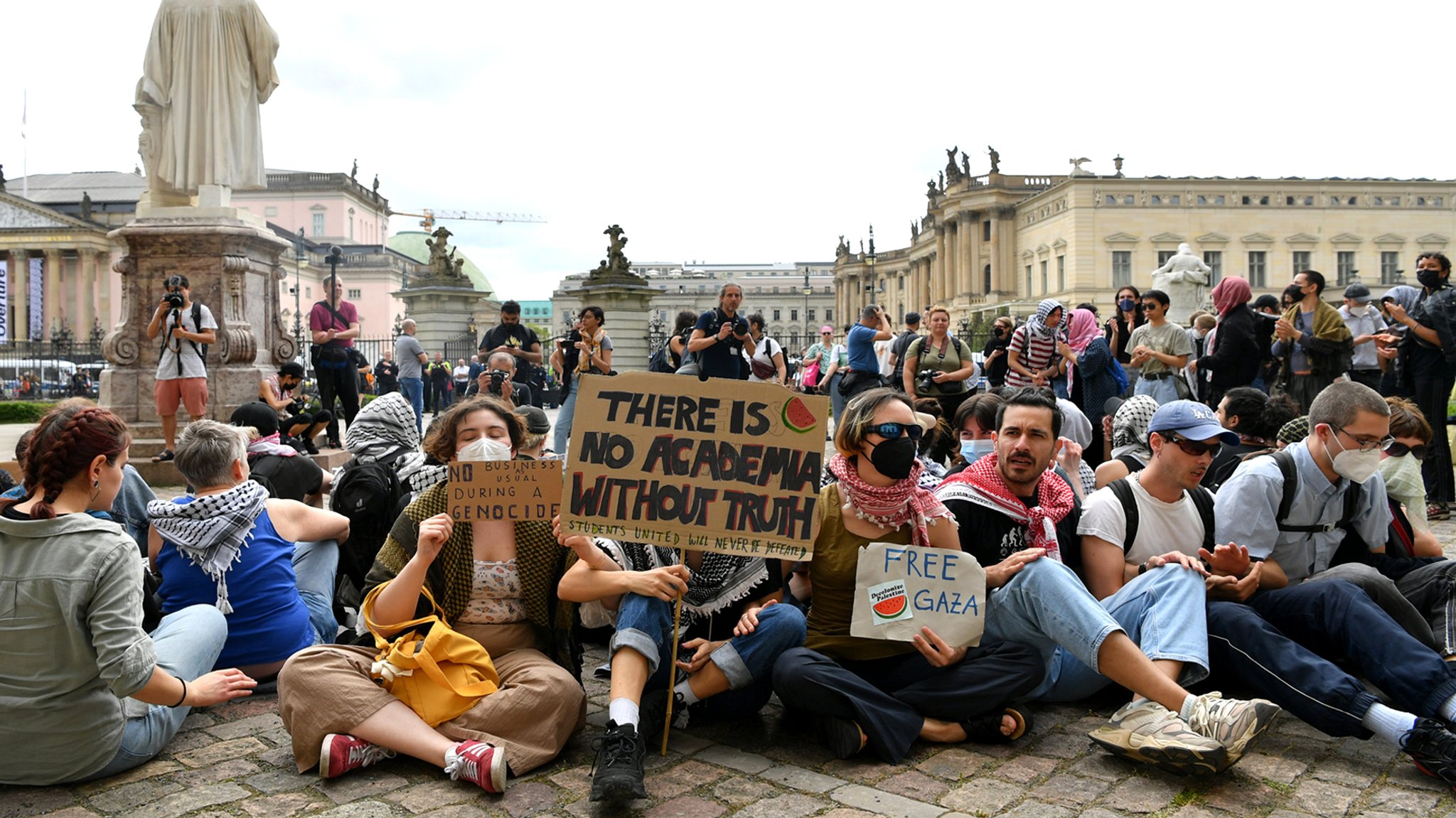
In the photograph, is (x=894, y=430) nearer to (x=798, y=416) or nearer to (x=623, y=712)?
(x=798, y=416)

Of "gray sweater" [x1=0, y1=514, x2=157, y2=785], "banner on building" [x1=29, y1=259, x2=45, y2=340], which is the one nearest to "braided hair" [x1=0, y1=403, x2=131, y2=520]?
"gray sweater" [x1=0, y1=514, x2=157, y2=785]

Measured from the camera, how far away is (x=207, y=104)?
1054 centimetres

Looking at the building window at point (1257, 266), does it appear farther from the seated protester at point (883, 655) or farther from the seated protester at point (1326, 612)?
the seated protester at point (883, 655)

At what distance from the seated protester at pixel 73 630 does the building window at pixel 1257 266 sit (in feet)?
298

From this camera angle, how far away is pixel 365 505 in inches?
201

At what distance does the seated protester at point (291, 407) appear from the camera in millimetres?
8094

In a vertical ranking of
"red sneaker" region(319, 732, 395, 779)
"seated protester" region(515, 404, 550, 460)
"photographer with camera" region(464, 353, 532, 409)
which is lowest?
"red sneaker" region(319, 732, 395, 779)

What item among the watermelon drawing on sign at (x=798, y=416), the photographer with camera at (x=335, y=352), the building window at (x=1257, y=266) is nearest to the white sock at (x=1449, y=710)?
the watermelon drawing on sign at (x=798, y=416)

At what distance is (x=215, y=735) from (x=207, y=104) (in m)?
8.45

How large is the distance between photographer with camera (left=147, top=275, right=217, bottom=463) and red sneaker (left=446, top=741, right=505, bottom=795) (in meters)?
7.21

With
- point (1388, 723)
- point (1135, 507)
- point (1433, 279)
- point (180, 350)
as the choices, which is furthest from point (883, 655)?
point (180, 350)

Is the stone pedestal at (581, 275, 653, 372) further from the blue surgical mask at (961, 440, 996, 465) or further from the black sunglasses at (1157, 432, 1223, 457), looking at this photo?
the black sunglasses at (1157, 432, 1223, 457)

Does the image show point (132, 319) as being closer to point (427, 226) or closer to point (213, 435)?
point (213, 435)

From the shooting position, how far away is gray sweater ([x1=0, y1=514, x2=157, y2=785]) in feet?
10.8
